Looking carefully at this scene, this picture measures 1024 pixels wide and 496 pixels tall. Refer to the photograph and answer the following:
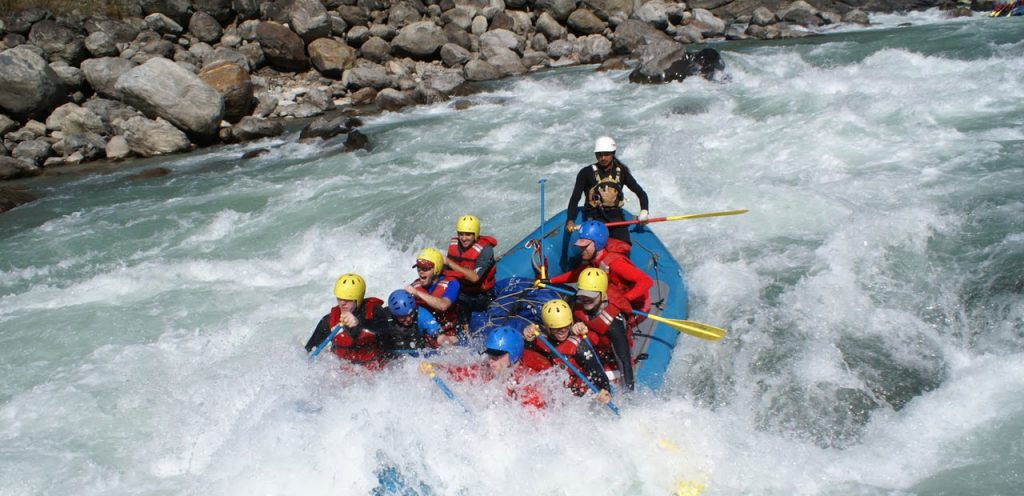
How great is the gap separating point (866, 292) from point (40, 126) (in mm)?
13897

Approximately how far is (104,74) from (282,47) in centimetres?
378

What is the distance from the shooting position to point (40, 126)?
43.4 ft

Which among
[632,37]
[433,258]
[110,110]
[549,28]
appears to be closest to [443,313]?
[433,258]

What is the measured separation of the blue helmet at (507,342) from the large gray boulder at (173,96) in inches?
423

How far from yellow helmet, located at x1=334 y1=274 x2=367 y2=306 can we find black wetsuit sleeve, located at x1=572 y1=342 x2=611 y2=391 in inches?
60.7

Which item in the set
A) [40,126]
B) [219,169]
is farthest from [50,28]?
[219,169]

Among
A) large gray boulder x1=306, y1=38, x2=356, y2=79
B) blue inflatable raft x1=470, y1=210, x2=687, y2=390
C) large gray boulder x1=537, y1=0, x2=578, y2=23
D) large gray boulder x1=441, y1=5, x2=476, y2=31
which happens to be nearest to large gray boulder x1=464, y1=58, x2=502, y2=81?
large gray boulder x1=441, y1=5, x2=476, y2=31

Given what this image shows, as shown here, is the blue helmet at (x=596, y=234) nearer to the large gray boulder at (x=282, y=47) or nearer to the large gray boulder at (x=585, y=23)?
the large gray boulder at (x=282, y=47)

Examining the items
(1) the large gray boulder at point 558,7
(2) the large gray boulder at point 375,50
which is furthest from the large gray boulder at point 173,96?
(1) the large gray boulder at point 558,7

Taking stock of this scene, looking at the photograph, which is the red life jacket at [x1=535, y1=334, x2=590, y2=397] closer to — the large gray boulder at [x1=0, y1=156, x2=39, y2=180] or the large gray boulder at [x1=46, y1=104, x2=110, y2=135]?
the large gray boulder at [x1=0, y1=156, x2=39, y2=180]

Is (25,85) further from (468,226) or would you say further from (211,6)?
(468,226)

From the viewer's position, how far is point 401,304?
472 centimetres

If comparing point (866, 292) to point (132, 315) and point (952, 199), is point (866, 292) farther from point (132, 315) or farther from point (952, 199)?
point (132, 315)

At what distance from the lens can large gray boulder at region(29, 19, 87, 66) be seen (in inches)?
614
